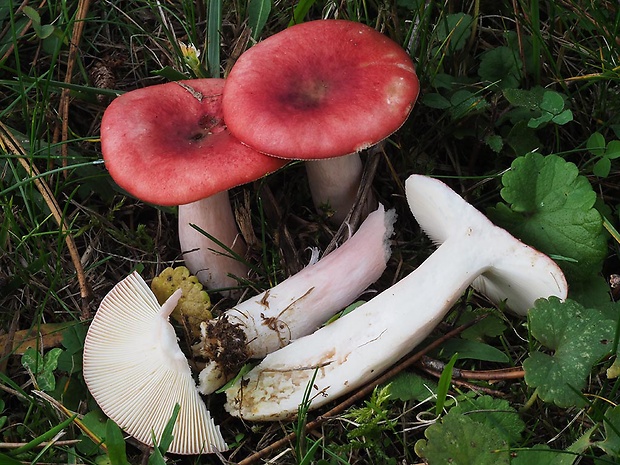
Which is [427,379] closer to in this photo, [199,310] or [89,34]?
[199,310]

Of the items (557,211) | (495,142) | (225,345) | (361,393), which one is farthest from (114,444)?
(495,142)

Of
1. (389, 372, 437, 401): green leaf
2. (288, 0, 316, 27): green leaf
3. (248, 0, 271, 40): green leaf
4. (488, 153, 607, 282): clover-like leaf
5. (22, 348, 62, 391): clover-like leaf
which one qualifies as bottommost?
(22, 348, 62, 391): clover-like leaf

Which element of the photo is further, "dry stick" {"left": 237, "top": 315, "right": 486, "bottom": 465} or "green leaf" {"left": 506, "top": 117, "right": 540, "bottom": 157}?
"green leaf" {"left": 506, "top": 117, "right": 540, "bottom": 157}

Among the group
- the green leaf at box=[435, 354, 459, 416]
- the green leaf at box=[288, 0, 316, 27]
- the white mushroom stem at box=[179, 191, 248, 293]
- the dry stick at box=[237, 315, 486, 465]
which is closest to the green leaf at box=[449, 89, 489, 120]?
the green leaf at box=[288, 0, 316, 27]

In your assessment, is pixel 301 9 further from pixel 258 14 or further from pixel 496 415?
pixel 496 415

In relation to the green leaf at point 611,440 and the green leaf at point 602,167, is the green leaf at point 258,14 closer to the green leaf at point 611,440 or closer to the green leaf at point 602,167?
the green leaf at point 602,167

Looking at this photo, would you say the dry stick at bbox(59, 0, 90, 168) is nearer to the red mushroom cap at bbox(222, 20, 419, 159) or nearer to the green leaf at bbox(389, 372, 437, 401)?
the red mushroom cap at bbox(222, 20, 419, 159)
